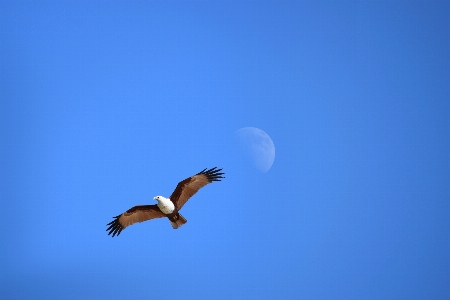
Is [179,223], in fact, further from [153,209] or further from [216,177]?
[216,177]

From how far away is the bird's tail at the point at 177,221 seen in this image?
14.2 m

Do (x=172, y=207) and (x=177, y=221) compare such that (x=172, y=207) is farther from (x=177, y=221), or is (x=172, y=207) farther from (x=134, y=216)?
(x=134, y=216)

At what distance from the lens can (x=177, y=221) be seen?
46.7ft

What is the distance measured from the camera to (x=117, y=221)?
14859 millimetres

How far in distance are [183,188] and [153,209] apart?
1.14 meters

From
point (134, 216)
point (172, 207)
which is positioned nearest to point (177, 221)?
point (172, 207)

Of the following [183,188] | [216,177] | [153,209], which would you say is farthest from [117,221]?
[216,177]

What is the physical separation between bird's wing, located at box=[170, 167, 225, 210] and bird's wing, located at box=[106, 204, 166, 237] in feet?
2.10

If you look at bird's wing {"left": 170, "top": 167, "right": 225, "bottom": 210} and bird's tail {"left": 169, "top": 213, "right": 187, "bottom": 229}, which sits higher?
bird's wing {"left": 170, "top": 167, "right": 225, "bottom": 210}

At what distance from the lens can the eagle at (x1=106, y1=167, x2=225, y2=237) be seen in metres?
14.1

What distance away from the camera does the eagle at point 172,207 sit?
14.1 m

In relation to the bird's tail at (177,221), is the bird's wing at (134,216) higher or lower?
higher

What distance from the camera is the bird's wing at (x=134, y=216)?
47.2 ft

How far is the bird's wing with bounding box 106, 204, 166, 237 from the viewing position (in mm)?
14375
